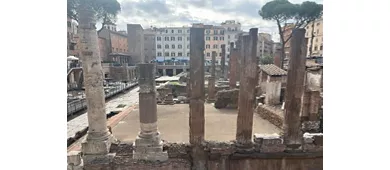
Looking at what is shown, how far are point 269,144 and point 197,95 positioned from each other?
93.3 inches

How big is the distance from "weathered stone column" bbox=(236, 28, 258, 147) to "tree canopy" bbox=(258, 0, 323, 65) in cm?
2129

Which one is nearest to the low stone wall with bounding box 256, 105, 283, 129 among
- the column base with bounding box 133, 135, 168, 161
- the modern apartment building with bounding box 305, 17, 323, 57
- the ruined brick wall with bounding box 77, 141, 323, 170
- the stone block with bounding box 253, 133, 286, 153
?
the ruined brick wall with bounding box 77, 141, 323, 170

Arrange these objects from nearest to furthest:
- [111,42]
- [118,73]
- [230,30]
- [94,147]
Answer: [94,147]
[118,73]
[111,42]
[230,30]

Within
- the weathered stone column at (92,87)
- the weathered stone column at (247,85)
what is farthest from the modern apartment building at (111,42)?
the weathered stone column at (247,85)

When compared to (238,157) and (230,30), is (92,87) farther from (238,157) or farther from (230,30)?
(230,30)

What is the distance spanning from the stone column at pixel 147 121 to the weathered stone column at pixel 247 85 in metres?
2.21

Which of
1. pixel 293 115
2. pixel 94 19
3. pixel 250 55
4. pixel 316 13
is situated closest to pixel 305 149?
pixel 293 115

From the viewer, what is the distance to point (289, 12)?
2725cm

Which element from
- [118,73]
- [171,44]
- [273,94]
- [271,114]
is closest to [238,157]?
[271,114]

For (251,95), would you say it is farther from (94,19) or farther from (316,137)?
(94,19)

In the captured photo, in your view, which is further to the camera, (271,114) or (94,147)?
(271,114)

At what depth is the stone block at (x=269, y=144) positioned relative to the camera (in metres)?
6.55

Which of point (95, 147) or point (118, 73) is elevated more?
point (118, 73)

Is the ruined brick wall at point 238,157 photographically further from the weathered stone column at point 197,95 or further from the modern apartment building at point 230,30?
the modern apartment building at point 230,30
